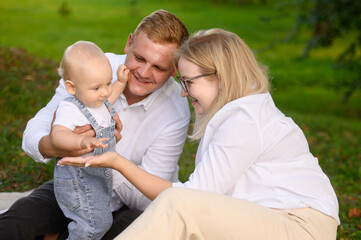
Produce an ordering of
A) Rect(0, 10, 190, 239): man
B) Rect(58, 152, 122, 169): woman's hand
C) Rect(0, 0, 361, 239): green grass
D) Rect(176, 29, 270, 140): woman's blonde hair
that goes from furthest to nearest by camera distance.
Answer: Rect(0, 0, 361, 239): green grass < Rect(0, 10, 190, 239): man < Rect(176, 29, 270, 140): woman's blonde hair < Rect(58, 152, 122, 169): woman's hand

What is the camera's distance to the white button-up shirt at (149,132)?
12.2 feet

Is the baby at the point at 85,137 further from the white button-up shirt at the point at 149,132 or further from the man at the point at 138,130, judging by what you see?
the white button-up shirt at the point at 149,132

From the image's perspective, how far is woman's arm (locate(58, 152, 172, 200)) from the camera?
8.72 feet

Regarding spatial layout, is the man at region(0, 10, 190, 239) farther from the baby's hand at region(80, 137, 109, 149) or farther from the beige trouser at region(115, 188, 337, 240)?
the beige trouser at region(115, 188, 337, 240)

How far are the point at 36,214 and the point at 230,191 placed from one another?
1.39 meters

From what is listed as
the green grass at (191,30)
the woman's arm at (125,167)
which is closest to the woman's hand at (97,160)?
the woman's arm at (125,167)

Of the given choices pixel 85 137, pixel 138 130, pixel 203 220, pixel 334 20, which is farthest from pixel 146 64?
pixel 334 20

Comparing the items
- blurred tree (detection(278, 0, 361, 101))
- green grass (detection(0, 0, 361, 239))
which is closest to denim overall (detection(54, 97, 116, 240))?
green grass (detection(0, 0, 361, 239))

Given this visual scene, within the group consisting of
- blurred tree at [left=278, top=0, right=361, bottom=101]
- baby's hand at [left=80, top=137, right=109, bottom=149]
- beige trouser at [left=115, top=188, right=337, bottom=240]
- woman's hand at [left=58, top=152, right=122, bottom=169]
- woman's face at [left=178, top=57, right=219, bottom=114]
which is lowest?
blurred tree at [left=278, top=0, right=361, bottom=101]

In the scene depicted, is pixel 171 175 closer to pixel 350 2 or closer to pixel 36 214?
pixel 36 214

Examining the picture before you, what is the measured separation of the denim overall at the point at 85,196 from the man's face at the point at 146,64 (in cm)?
38

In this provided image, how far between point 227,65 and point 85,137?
2.92 feet

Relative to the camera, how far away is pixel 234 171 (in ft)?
8.90

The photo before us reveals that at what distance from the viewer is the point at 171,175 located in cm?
389
